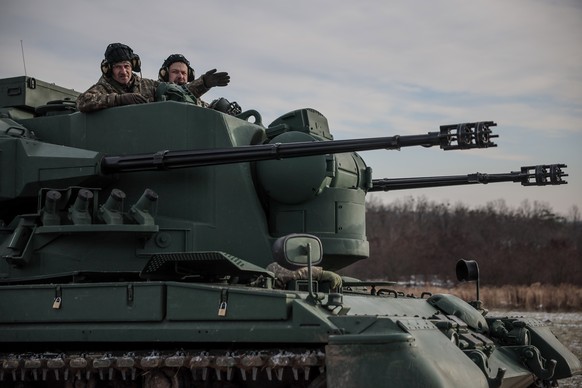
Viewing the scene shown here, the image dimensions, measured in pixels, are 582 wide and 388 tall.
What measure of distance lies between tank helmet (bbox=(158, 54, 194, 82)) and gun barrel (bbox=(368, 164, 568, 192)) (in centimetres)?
284

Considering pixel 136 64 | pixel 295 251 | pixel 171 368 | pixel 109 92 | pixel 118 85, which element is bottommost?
pixel 171 368

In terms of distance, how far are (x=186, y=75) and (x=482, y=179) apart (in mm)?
4103

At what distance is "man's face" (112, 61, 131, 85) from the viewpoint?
11523 mm

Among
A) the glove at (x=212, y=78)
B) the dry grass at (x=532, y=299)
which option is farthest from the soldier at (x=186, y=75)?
the dry grass at (x=532, y=299)

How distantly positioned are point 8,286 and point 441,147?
14.3ft

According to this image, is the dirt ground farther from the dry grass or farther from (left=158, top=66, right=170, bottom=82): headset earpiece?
(left=158, top=66, right=170, bottom=82): headset earpiece

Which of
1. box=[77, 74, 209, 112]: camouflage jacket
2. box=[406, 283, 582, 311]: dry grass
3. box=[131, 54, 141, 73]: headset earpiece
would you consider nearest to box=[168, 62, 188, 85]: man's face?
box=[77, 74, 209, 112]: camouflage jacket

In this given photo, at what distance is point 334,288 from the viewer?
1022 cm

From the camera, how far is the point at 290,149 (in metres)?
10.1

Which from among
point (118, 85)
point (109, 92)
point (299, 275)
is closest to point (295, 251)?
point (299, 275)

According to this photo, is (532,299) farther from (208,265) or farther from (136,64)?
(208,265)

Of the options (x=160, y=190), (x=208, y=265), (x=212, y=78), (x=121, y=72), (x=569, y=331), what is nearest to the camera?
(x=208, y=265)

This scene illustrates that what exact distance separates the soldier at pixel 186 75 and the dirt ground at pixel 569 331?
6035mm

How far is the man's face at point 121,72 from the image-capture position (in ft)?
37.8
